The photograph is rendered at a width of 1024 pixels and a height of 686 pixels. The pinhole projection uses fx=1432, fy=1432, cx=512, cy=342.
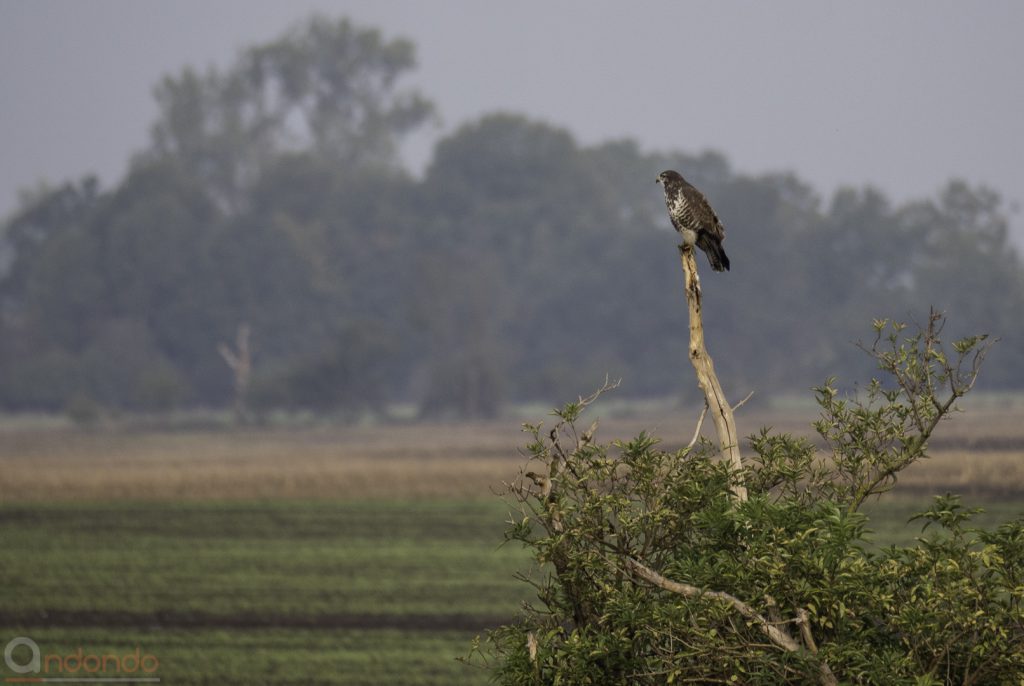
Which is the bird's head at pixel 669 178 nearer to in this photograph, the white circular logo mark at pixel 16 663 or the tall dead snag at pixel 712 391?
the tall dead snag at pixel 712 391

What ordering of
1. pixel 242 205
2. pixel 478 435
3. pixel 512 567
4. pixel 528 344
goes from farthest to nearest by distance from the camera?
1. pixel 242 205
2. pixel 528 344
3. pixel 478 435
4. pixel 512 567

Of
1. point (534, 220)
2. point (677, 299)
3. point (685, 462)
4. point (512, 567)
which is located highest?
point (534, 220)

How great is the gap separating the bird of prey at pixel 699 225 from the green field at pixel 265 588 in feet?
23.2

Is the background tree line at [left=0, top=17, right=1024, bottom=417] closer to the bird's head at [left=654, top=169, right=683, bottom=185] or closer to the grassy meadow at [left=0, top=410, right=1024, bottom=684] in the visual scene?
the grassy meadow at [left=0, top=410, right=1024, bottom=684]

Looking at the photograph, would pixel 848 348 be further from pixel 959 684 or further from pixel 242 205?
pixel 959 684

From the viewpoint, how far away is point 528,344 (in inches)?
3765

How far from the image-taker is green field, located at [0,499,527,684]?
619 inches

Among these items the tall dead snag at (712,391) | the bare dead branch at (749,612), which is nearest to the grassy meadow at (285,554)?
the bare dead branch at (749,612)

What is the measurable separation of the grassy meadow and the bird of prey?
69.9 inches

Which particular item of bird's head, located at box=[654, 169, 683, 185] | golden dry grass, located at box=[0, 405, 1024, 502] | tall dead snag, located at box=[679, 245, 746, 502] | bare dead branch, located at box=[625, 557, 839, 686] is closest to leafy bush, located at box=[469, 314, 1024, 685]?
bare dead branch, located at box=[625, 557, 839, 686]

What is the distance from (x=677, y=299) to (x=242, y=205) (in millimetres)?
42242

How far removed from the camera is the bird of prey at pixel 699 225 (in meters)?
8.88

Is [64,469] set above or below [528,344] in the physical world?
below

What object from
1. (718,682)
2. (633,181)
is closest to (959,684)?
(718,682)
